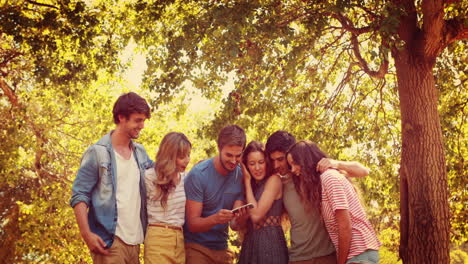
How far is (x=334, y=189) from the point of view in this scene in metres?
4.32

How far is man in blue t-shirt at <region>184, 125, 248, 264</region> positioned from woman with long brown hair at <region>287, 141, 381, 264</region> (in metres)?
0.63

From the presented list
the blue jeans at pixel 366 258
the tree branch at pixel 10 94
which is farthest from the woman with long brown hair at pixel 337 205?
the tree branch at pixel 10 94

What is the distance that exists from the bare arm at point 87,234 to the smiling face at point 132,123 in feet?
2.56

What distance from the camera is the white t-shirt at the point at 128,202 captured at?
4613 mm

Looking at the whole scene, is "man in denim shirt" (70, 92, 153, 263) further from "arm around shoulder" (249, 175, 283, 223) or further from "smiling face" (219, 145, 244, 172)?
"arm around shoulder" (249, 175, 283, 223)

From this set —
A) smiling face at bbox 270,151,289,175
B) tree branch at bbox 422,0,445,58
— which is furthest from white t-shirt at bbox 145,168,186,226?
tree branch at bbox 422,0,445,58

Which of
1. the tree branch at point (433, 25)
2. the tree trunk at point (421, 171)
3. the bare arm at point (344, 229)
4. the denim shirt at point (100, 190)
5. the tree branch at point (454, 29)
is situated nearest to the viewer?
the bare arm at point (344, 229)

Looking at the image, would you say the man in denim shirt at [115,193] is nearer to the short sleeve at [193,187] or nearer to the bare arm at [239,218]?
the short sleeve at [193,187]

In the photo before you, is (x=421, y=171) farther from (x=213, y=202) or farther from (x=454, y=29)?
(x=213, y=202)

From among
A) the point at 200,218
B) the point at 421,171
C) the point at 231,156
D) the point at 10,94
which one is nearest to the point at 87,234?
the point at 200,218

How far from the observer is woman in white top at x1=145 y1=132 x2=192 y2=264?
183 inches

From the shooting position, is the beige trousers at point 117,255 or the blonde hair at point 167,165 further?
the blonde hair at point 167,165

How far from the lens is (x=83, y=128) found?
1822cm

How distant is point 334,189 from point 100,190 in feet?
6.58
